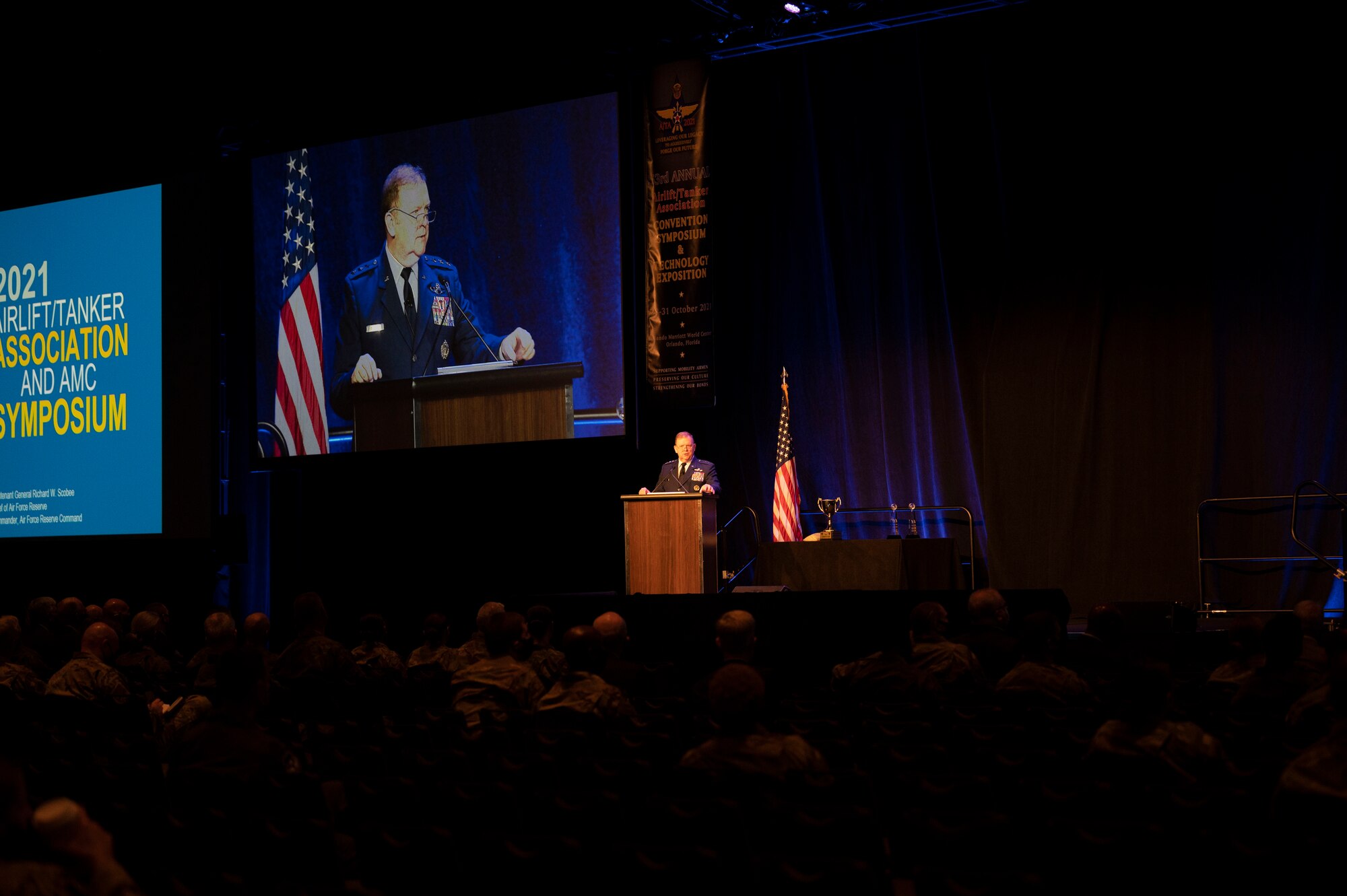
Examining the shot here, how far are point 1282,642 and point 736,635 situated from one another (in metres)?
2.42

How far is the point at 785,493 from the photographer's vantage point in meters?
12.2

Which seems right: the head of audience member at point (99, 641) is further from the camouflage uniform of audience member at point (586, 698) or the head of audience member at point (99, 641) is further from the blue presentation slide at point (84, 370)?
the blue presentation slide at point (84, 370)

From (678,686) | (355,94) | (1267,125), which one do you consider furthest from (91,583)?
(1267,125)

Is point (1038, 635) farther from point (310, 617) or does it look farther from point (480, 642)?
point (310, 617)

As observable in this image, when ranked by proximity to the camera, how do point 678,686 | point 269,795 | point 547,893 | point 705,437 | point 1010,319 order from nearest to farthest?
point 547,893, point 269,795, point 678,686, point 1010,319, point 705,437

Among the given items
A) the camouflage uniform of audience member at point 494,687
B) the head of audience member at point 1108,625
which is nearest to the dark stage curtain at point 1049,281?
the head of audience member at point 1108,625

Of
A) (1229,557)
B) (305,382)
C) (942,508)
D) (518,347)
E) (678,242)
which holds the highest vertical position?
(678,242)

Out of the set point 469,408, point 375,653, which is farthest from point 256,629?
point 469,408

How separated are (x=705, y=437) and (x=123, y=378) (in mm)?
6849

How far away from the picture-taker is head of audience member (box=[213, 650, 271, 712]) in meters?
4.56

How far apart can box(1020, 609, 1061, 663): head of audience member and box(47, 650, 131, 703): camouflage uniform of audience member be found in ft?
16.0

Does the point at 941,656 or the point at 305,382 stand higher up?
the point at 305,382

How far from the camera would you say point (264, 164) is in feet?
45.1

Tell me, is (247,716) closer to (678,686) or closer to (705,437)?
(678,686)
